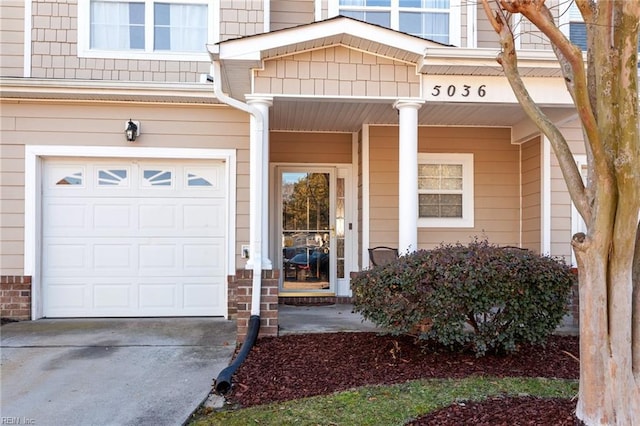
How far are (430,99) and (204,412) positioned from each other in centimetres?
416

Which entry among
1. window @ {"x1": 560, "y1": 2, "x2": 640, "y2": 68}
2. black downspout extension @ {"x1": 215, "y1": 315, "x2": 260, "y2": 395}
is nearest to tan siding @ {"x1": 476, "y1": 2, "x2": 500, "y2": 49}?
window @ {"x1": 560, "y1": 2, "x2": 640, "y2": 68}

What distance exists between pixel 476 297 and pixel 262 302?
2284 millimetres

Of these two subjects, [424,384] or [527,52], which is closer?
[424,384]

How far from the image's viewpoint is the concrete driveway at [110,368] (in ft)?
12.1

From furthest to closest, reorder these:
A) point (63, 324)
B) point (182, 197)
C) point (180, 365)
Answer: point (182, 197), point (63, 324), point (180, 365)

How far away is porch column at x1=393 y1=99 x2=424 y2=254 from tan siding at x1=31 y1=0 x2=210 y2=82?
11.1ft

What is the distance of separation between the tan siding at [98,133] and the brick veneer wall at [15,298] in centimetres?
15

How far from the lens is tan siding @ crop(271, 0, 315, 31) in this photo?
23.7 feet

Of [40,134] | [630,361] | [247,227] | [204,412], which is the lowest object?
[204,412]

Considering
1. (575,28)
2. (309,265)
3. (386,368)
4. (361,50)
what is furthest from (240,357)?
(575,28)

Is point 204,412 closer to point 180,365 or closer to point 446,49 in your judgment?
point 180,365

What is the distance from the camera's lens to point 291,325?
6012 millimetres

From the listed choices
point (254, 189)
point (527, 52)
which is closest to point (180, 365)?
point (254, 189)

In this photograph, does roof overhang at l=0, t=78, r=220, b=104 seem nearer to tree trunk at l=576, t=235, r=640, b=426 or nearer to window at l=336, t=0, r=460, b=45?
window at l=336, t=0, r=460, b=45
